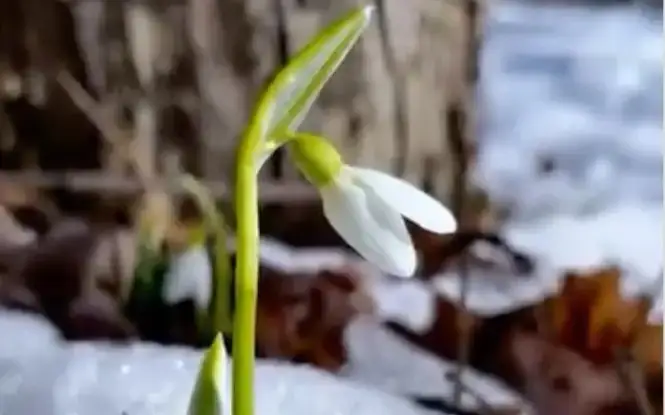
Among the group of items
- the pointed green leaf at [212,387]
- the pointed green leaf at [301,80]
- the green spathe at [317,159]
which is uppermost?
the pointed green leaf at [301,80]

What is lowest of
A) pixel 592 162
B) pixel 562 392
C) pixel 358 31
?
pixel 562 392

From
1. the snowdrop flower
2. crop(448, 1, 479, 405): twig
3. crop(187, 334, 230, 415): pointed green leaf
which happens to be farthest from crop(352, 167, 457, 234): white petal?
crop(448, 1, 479, 405): twig

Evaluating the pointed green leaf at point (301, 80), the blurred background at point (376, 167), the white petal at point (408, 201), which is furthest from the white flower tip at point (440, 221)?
the blurred background at point (376, 167)

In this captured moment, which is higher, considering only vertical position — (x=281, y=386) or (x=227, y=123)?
(x=227, y=123)

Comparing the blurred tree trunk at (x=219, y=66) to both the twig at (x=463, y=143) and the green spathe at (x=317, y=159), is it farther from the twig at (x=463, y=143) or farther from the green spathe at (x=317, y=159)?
the green spathe at (x=317, y=159)

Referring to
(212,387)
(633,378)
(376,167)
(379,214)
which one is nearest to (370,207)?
(379,214)

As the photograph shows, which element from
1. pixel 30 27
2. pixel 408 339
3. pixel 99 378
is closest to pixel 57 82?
pixel 30 27

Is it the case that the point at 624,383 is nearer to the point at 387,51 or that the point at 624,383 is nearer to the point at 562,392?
the point at 562,392

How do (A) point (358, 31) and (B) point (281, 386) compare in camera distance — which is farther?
(B) point (281, 386)
